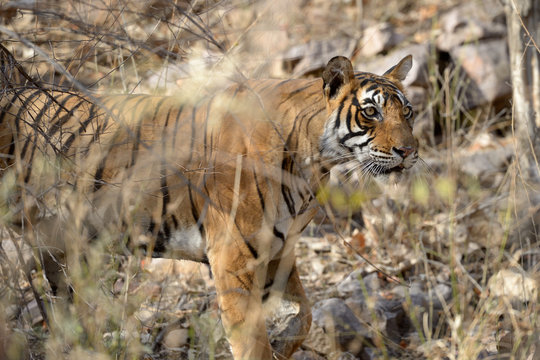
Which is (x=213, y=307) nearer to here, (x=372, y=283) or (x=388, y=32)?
(x=372, y=283)

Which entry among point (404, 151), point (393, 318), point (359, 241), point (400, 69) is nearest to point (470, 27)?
point (359, 241)

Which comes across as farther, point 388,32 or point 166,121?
point 388,32

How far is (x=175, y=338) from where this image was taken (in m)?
3.68

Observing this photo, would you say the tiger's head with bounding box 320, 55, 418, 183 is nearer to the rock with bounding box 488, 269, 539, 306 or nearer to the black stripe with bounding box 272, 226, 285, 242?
the black stripe with bounding box 272, 226, 285, 242

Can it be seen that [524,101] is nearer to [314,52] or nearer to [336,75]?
[336,75]

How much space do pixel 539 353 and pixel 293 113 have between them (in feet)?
5.02

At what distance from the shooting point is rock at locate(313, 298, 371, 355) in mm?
3789

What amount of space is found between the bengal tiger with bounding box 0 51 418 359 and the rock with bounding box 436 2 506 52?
12.8 ft

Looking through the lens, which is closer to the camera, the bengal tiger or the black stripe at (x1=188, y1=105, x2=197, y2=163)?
the bengal tiger

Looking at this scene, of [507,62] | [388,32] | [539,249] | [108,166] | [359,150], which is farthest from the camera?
[388,32]

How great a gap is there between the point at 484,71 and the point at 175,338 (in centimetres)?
459

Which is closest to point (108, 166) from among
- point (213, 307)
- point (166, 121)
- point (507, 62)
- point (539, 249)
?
point (166, 121)

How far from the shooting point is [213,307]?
4.05 meters

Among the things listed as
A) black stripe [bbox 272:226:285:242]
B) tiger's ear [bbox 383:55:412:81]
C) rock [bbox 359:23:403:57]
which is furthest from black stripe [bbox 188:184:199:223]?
rock [bbox 359:23:403:57]
